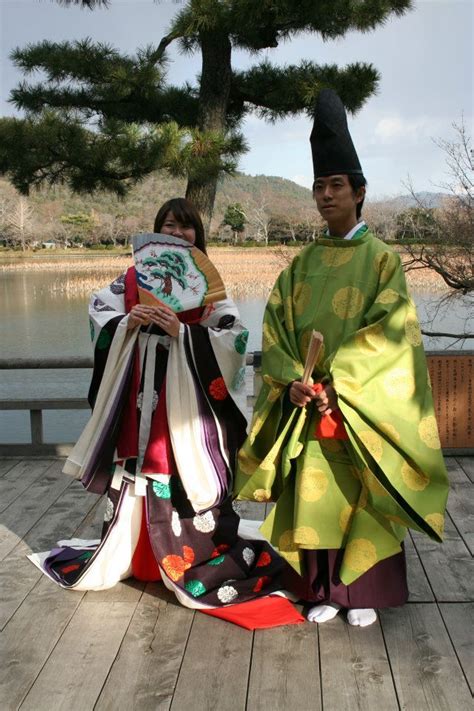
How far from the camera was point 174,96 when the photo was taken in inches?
223

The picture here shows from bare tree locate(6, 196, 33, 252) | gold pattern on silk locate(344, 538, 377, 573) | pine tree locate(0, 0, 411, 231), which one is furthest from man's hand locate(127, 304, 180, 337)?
bare tree locate(6, 196, 33, 252)

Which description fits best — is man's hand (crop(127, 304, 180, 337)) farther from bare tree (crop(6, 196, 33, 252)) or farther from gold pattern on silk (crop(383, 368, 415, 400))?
bare tree (crop(6, 196, 33, 252))

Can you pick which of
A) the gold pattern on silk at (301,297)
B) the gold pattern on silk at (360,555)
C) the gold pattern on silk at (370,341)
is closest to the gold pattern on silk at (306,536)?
the gold pattern on silk at (360,555)

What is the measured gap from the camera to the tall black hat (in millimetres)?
2400

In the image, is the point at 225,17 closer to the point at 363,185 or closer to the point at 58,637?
the point at 363,185

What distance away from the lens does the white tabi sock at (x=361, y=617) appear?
8.00 ft

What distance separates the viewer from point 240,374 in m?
2.79

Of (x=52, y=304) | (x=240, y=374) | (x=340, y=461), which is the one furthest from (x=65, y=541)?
(x=52, y=304)

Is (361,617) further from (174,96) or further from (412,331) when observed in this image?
(174,96)

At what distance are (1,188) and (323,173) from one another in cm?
4049

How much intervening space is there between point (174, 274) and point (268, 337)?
1.40ft

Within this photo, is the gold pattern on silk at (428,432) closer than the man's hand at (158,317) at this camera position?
Yes

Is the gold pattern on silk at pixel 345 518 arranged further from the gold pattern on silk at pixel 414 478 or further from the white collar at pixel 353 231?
the white collar at pixel 353 231

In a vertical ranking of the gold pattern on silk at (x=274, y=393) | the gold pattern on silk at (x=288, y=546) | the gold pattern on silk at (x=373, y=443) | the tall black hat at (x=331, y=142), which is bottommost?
the gold pattern on silk at (x=288, y=546)
